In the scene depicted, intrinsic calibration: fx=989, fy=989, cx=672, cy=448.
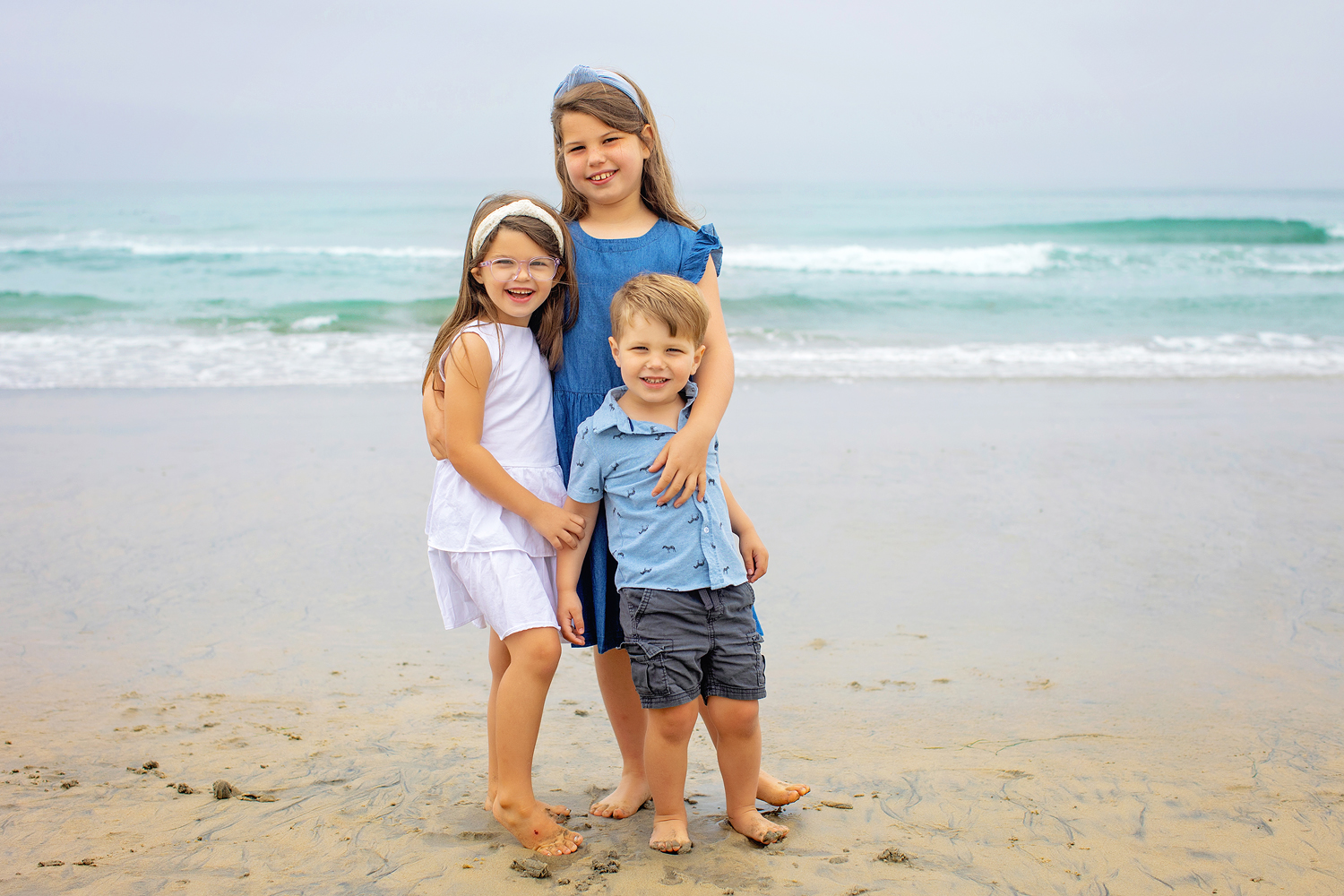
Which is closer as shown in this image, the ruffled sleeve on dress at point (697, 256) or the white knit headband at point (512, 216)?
the white knit headband at point (512, 216)

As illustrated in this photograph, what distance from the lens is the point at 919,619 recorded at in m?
3.62

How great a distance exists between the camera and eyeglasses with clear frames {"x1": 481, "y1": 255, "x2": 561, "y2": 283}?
7.12ft

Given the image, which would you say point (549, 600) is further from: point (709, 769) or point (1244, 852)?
point (1244, 852)

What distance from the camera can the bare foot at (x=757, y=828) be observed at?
2.21 metres

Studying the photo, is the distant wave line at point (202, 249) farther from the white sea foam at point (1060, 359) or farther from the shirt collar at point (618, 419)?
the shirt collar at point (618, 419)

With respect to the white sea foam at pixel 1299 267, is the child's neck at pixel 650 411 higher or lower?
lower

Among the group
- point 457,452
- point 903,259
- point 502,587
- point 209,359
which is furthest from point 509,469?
point 903,259

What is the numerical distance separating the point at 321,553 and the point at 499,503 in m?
2.36

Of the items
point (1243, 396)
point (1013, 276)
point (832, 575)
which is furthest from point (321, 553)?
point (1013, 276)

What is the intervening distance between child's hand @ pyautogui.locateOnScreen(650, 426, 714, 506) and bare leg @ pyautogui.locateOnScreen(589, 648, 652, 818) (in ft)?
1.73

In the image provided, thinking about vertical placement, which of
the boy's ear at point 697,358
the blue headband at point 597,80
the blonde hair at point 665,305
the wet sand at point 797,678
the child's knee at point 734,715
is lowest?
the wet sand at point 797,678

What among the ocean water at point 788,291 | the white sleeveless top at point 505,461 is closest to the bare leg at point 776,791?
the white sleeveless top at point 505,461

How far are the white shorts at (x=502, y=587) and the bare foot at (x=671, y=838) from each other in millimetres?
504

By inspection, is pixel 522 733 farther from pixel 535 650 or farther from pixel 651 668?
pixel 651 668
